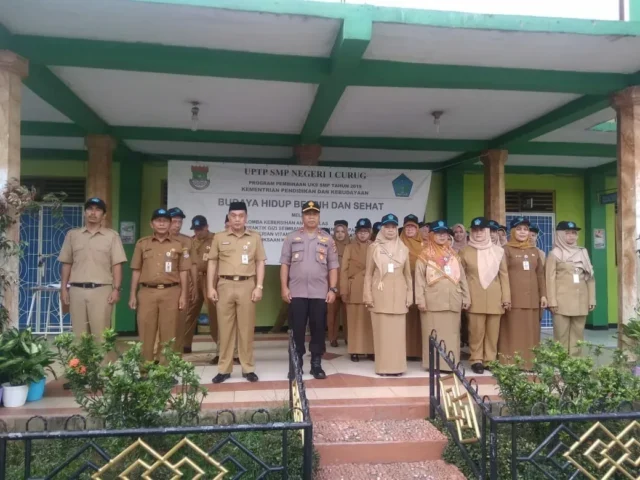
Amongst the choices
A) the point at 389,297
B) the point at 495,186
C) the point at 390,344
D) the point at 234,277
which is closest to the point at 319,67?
the point at 234,277

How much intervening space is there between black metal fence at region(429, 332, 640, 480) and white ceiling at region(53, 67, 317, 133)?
3251mm

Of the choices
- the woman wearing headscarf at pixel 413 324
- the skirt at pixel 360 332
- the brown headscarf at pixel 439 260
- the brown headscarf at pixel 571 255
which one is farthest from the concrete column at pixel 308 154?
the brown headscarf at pixel 571 255

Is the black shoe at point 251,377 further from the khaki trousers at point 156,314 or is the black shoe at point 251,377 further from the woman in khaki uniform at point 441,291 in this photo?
the woman in khaki uniform at point 441,291

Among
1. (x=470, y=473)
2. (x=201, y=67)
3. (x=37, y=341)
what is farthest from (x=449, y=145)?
(x=37, y=341)

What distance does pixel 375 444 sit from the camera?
11.3ft

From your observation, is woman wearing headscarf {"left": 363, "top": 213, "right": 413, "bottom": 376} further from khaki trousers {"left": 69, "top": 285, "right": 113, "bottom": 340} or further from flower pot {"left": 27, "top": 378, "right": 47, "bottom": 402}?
flower pot {"left": 27, "top": 378, "right": 47, "bottom": 402}

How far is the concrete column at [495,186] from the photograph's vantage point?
7.47 m

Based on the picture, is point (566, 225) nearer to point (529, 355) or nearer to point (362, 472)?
point (529, 355)

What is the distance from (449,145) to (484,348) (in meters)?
3.52

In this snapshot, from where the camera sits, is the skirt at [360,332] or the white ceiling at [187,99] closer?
the white ceiling at [187,99]

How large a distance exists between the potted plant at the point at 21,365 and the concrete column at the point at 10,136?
28cm

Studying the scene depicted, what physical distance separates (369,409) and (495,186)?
475 cm

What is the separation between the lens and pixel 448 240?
503 centimetres

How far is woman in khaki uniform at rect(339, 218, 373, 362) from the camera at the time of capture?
5656 millimetres
